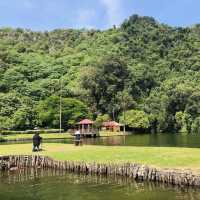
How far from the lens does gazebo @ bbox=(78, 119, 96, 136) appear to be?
106500 millimetres

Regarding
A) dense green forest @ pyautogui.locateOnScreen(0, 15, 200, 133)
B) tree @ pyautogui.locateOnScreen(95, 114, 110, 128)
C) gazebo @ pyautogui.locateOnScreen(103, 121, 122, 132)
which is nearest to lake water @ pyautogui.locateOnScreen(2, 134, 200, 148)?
dense green forest @ pyautogui.locateOnScreen(0, 15, 200, 133)

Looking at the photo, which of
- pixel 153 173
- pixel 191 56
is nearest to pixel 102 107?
pixel 191 56

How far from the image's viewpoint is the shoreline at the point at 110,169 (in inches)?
1230

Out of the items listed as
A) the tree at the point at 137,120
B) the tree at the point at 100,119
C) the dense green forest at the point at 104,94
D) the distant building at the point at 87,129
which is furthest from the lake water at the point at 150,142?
the tree at the point at 137,120

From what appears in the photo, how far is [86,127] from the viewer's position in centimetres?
11481

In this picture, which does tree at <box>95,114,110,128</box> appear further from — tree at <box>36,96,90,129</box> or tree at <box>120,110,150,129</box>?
tree at <box>120,110,150,129</box>

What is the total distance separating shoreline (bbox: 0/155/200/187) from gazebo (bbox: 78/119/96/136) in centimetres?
6228

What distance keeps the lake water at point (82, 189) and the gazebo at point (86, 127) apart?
67575mm

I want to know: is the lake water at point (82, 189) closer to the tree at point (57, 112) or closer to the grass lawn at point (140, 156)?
the grass lawn at point (140, 156)

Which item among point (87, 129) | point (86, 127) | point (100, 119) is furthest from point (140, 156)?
point (100, 119)

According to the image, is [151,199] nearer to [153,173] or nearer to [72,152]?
[153,173]

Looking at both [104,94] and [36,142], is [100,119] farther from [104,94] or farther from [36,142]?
[36,142]

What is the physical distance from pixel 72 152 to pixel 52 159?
2895mm

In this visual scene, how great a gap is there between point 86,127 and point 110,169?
256ft
